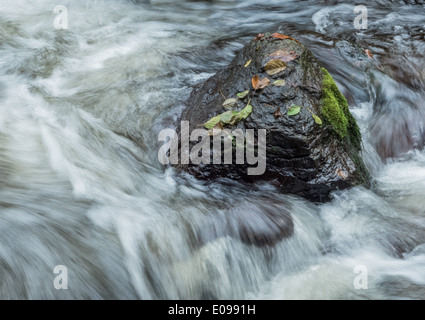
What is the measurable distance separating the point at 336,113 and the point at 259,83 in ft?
2.38

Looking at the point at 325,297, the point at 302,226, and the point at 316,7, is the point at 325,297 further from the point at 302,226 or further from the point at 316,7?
the point at 316,7

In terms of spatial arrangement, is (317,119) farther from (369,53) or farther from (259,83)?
(369,53)

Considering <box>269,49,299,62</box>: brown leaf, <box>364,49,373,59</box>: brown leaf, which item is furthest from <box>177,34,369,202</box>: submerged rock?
<box>364,49,373,59</box>: brown leaf

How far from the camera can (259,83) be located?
4.29 meters

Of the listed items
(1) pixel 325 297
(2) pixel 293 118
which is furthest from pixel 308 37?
(1) pixel 325 297

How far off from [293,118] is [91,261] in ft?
6.48

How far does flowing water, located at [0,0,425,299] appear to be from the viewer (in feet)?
11.9

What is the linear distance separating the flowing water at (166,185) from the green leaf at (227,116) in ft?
1.84

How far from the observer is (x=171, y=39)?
22.1ft

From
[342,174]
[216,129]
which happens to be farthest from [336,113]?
[216,129]

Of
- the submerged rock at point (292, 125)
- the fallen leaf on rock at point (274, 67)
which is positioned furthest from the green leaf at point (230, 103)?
the fallen leaf on rock at point (274, 67)

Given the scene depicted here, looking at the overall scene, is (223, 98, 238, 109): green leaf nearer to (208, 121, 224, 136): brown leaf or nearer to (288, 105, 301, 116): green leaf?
(208, 121, 224, 136): brown leaf

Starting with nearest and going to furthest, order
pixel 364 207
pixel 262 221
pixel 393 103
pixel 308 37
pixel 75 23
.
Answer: pixel 262 221
pixel 364 207
pixel 393 103
pixel 308 37
pixel 75 23

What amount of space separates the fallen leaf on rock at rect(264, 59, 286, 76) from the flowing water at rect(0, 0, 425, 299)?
39.3 inches
